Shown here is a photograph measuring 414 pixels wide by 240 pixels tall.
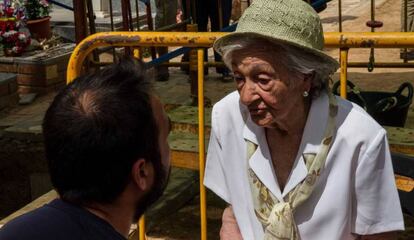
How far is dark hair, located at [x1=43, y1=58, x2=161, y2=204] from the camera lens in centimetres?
171

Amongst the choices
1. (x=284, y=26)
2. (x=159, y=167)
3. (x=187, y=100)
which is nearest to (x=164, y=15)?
(x=187, y=100)

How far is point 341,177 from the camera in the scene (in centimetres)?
262

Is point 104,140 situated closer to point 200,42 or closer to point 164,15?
point 200,42

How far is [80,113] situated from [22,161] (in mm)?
5715

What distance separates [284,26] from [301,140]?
1.28 ft

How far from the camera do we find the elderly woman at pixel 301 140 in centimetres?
257

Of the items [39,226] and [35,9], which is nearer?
[39,226]

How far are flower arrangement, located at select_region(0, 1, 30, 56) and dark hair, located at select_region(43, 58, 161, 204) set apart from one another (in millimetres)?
7600

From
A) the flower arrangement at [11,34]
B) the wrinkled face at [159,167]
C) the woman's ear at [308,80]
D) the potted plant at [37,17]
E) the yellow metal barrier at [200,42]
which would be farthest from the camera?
the potted plant at [37,17]

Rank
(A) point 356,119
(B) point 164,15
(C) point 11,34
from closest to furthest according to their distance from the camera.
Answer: (A) point 356,119 → (B) point 164,15 → (C) point 11,34

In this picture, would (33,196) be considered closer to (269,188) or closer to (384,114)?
(384,114)

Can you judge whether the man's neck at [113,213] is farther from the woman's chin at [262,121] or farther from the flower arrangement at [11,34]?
the flower arrangement at [11,34]

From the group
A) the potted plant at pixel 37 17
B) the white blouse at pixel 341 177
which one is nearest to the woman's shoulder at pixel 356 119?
the white blouse at pixel 341 177

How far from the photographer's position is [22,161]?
7277 millimetres
